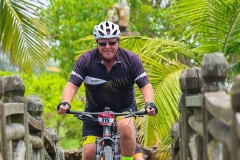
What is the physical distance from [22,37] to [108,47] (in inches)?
216

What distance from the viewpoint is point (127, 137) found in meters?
8.33

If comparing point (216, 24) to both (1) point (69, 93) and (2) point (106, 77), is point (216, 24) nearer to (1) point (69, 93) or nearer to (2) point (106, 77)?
(2) point (106, 77)

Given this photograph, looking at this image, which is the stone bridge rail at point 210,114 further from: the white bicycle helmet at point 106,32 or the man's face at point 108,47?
the white bicycle helmet at point 106,32

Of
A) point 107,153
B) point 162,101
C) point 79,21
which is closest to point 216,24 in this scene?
point 162,101

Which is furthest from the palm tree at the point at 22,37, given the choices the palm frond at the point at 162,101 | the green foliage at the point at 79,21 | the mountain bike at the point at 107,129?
the green foliage at the point at 79,21

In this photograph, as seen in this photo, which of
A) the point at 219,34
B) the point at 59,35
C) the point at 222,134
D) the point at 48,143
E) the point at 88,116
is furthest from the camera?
the point at 59,35

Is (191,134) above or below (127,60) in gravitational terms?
below

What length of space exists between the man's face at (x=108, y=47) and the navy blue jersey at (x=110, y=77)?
0.43ft

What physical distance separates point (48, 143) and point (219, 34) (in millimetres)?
4128

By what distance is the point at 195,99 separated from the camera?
6625 millimetres

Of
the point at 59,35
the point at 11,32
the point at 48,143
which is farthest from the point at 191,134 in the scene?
the point at 59,35

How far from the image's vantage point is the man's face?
8.50 metres

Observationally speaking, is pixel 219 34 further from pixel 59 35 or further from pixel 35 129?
pixel 59 35

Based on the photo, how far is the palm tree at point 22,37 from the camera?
13719 millimetres
